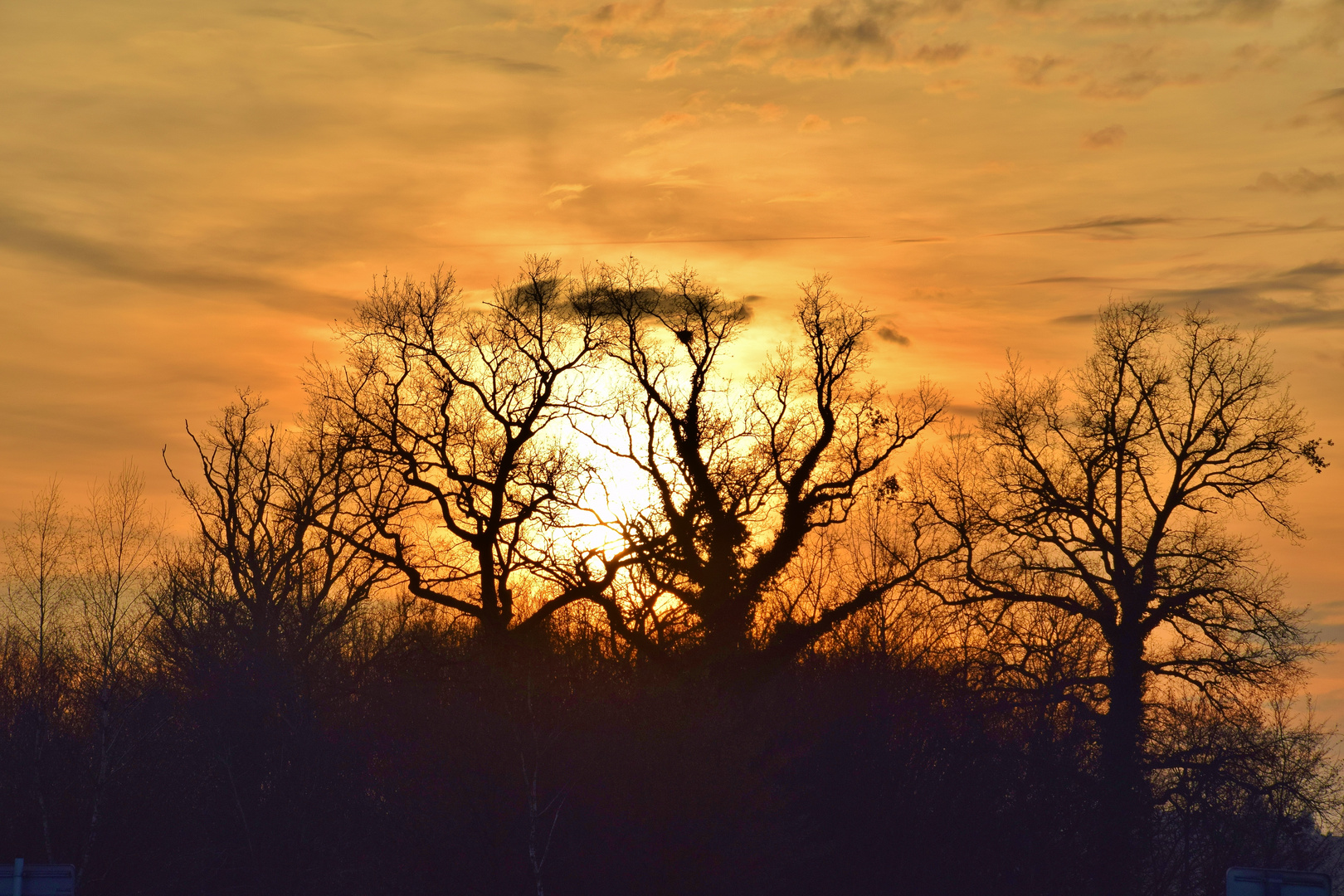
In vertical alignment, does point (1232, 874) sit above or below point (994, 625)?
below

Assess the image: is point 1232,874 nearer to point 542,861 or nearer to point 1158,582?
point 542,861

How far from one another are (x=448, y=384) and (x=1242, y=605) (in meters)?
24.8

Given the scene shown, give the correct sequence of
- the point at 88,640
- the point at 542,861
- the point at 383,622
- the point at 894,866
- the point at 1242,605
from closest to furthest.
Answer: the point at 542,861 → the point at 894,866 → the point at 1242,605 → the point at 88,640 → the point at 383,622

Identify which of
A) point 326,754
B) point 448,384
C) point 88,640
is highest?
point 448,384

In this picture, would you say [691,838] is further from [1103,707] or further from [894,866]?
[1103,707]

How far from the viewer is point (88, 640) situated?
44.4 meters

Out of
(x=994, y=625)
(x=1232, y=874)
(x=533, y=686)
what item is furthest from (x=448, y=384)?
(x=1232, y=874)

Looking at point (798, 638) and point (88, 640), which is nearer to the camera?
point (798, 638)

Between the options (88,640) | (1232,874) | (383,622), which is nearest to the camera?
(1232,874)

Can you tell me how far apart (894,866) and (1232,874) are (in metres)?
15.3

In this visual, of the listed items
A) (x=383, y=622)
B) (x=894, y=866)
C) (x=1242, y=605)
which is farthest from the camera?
(x=383, y=622)

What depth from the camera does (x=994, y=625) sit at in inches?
1598

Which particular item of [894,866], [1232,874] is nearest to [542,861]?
[894,866]

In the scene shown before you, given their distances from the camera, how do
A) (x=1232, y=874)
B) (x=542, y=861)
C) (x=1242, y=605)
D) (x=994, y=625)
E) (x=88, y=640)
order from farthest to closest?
(x=88, y=640)
(x=994, y=625)
(x=1242, y=605)
(x=542, y=861)
(x=1232, y=874)
